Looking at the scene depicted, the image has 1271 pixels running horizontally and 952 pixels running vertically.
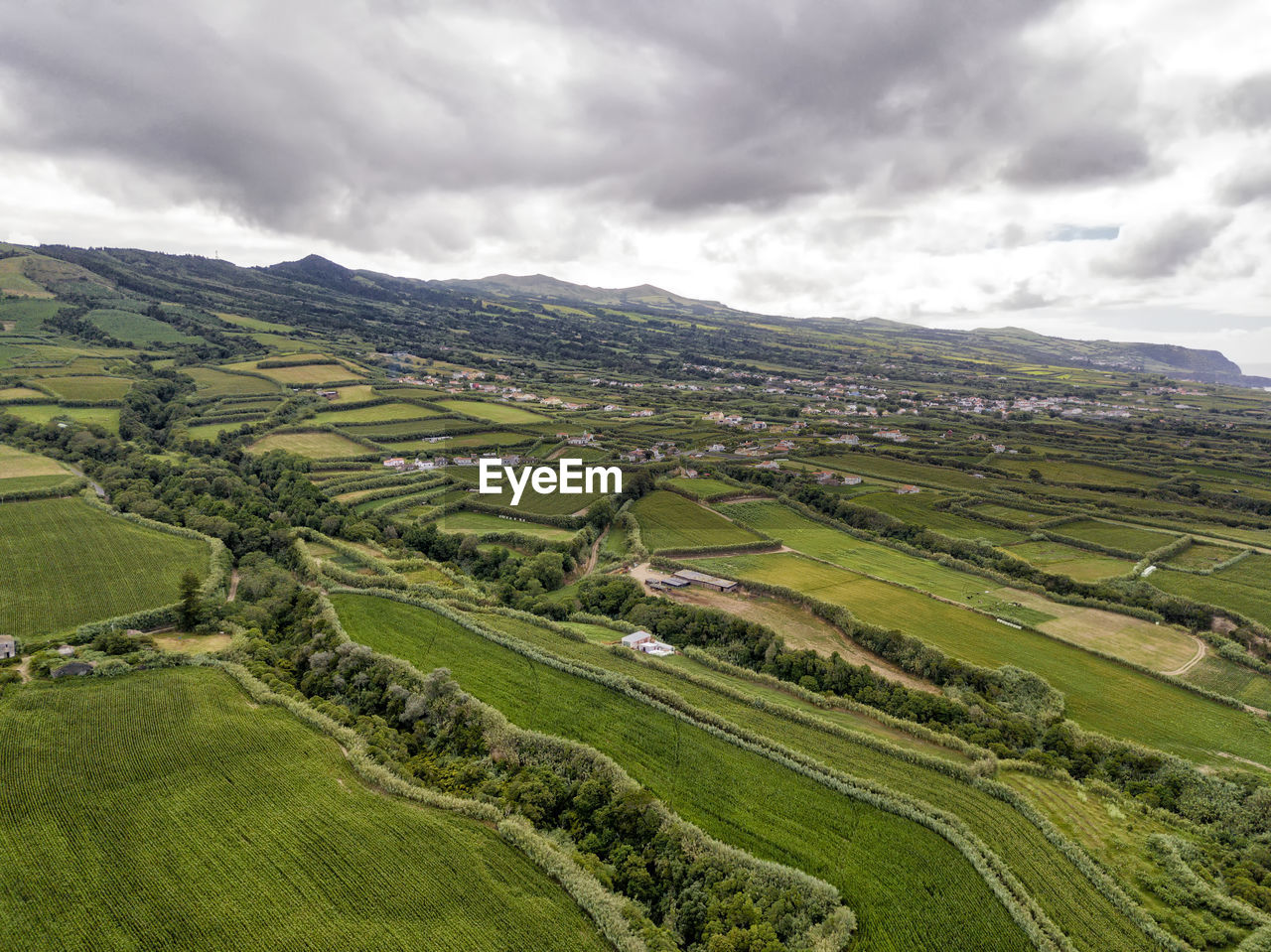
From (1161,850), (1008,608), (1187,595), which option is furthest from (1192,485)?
(1161,850)

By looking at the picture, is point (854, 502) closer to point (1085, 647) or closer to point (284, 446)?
point (1085, 647)

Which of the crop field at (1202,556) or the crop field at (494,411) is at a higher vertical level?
the crop field at (494,411)

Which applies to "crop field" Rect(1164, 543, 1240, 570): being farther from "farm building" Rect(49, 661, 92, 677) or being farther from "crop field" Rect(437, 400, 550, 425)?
"crop field" Rect(437, 400, 550, 425)

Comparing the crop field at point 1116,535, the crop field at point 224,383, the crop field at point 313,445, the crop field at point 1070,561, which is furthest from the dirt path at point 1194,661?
the crop field at point 224,383

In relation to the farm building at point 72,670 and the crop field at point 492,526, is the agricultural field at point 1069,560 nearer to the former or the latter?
the crop field at point 492,526

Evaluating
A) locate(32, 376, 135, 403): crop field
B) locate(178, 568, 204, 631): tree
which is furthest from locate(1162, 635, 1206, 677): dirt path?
locate(32, 376, 135, 403): crop field

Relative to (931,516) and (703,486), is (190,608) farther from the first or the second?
(931,516)
